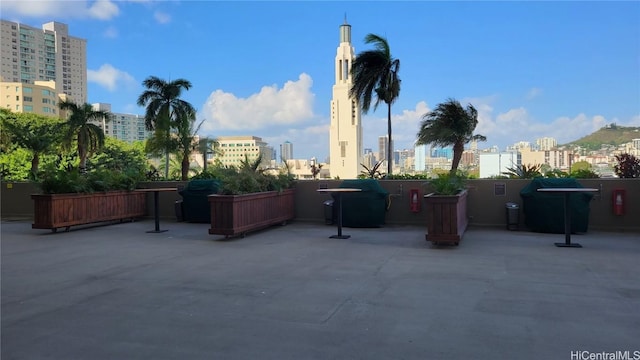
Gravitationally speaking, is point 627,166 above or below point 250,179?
above

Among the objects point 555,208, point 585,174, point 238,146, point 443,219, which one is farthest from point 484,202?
point 238,146

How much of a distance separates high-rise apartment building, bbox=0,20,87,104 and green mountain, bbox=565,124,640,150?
58.5 m

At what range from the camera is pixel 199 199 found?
1342cm

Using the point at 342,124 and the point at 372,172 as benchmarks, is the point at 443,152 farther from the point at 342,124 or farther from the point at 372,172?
the point at 342,124

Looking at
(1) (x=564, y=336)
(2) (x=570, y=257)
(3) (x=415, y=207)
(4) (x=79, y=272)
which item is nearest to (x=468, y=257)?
(2) (x=570, y=257)

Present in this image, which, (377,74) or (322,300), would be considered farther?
(377,74)

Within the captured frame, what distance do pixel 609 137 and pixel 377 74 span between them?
25.6ft

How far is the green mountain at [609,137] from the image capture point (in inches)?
548

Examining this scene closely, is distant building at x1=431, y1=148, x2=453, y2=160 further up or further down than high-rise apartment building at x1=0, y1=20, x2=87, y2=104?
further down

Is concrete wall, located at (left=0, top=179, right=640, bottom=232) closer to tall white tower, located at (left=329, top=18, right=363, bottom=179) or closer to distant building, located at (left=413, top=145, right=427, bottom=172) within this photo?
distant building, located at (left=413, top=145, right=427, bottom=172)

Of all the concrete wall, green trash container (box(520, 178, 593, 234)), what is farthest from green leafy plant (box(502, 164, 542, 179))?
green trash container (box(520, 178, 593, 234))

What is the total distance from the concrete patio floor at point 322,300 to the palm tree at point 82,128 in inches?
773

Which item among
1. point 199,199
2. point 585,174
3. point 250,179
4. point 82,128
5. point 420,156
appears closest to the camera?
point 250,179

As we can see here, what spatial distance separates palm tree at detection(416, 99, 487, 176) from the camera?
15445 mm
